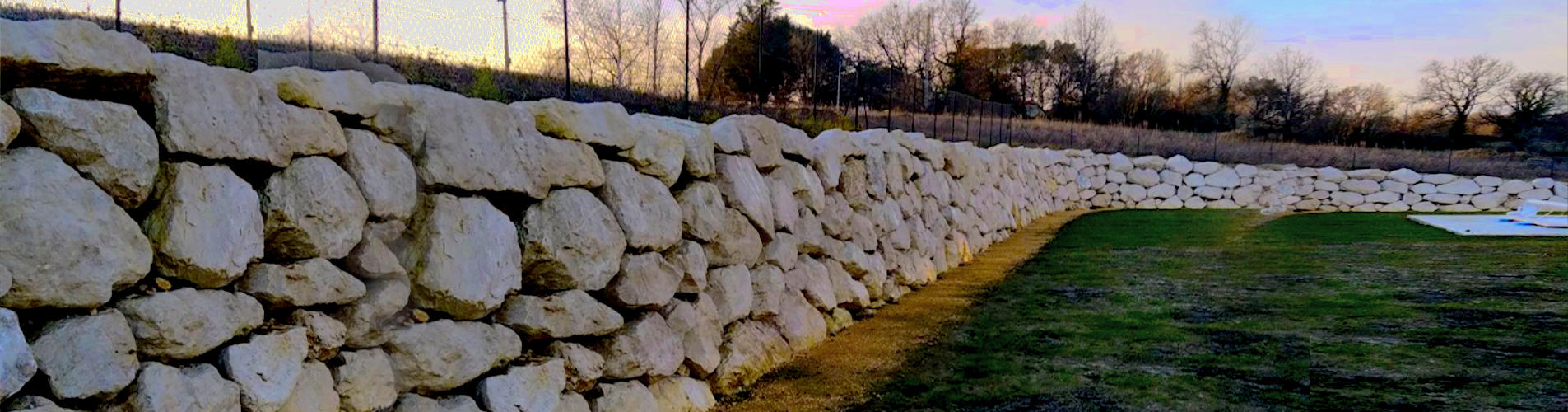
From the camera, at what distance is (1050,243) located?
10.7 meters

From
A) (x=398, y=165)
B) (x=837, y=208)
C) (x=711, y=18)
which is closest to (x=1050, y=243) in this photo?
(x=711, y=18)

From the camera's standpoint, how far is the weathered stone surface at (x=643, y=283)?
3.43 metres

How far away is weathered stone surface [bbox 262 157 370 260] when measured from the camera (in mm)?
2256

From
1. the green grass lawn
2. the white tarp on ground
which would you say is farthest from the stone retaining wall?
the white tarp on ground

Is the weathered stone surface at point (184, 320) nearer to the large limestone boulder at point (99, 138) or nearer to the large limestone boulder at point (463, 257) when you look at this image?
the large limestone boulder at point (99, 138)

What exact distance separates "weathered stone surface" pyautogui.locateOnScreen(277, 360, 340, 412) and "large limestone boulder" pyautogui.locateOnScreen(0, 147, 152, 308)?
0.46 meters

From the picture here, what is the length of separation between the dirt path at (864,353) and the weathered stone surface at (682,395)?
10 centimetres

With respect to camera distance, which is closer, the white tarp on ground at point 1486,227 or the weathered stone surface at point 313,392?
the weathered stone surface at point 313,392

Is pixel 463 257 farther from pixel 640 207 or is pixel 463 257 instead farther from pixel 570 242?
pixel 640 207

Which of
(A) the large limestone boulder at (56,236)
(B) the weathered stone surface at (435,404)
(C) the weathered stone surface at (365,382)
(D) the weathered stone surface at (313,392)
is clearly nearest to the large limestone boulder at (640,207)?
(B) the weathered stone surface at (435,404)

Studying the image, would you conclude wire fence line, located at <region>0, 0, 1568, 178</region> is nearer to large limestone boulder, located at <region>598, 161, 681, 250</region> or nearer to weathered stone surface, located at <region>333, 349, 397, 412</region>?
large limestone boulder, located at <region>598, 161, 681, 250</region>

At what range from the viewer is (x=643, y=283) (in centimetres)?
351

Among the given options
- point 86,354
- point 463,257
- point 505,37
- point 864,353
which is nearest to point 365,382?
point 463,257

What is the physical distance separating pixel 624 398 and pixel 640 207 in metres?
0.65
